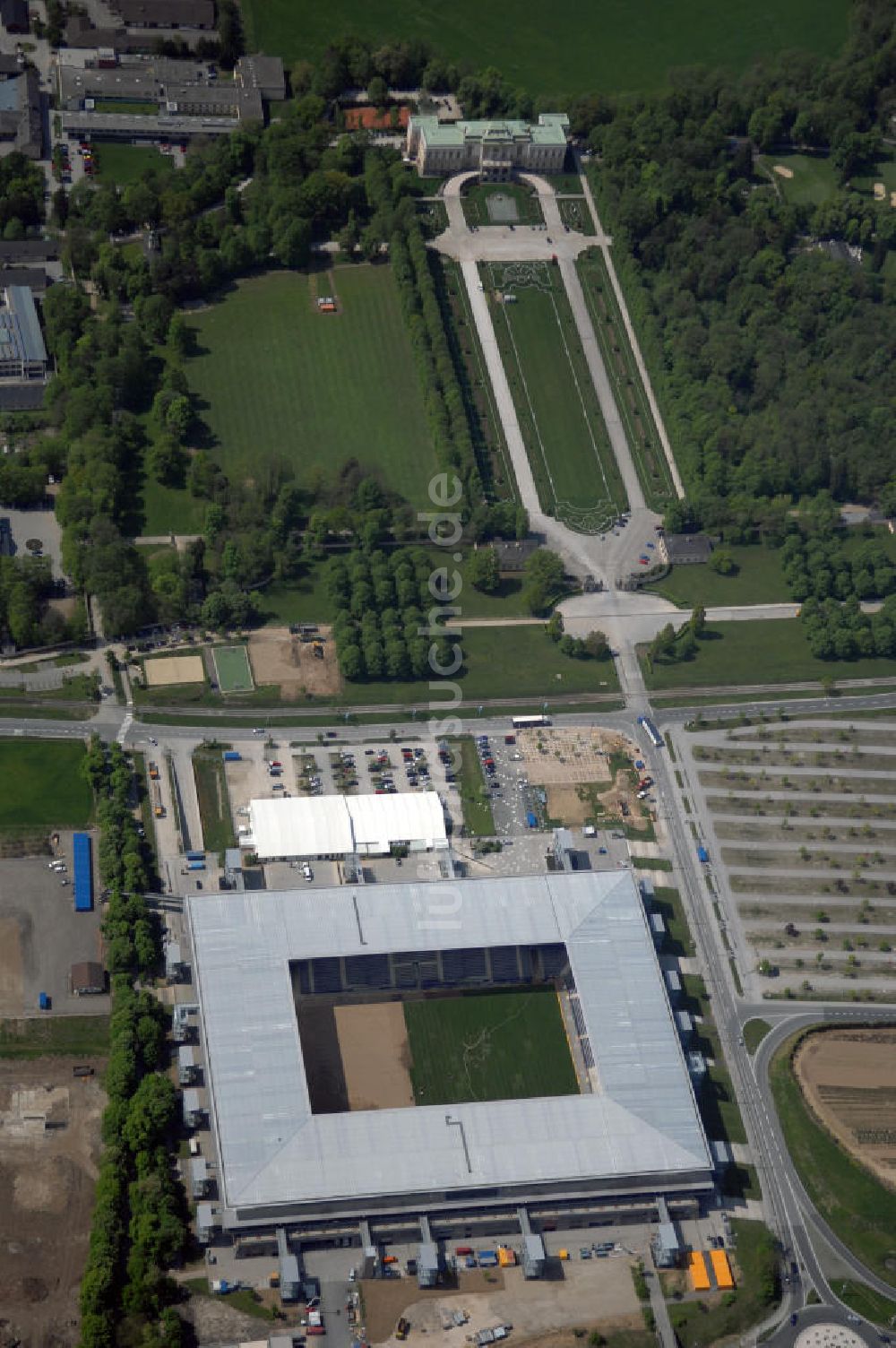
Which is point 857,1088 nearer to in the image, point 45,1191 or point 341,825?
point 341,825

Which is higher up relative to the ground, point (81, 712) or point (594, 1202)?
point (81, 712)

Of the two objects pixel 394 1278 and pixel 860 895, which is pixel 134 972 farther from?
pixel 860 895

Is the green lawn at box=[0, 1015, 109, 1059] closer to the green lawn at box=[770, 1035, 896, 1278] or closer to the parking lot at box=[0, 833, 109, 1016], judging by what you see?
the parking lot at box=[0, 833, 109, 1016]

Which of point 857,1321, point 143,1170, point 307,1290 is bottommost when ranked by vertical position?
point 857,1321

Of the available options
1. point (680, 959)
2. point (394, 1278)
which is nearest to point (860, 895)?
point (680, 959)

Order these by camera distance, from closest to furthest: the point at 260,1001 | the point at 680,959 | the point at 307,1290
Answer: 1. the point at 307,1290
2. the point at 260,1001
3. the point at 680,959

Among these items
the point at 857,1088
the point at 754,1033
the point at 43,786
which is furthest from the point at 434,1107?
the point at 43,786

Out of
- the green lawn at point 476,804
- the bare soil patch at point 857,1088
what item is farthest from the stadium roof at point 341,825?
the bare soil patch at point 857,1088
